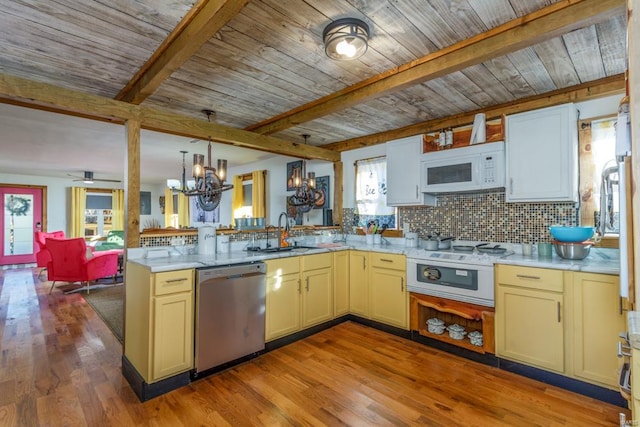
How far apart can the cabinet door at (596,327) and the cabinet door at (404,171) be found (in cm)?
160

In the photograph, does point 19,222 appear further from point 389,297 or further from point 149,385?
point 389,297

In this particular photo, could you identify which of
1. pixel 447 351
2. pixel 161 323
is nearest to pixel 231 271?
pixel 161 323

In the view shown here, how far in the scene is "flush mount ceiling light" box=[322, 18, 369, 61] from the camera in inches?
67.0

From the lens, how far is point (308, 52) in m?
2.03

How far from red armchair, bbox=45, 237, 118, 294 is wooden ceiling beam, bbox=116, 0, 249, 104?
12.1ft

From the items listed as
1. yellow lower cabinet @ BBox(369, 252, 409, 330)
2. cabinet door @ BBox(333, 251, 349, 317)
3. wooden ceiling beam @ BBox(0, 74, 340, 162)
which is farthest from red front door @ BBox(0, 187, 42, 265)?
yellow lower cabinet @ BBox(369, 252, 409, 330)

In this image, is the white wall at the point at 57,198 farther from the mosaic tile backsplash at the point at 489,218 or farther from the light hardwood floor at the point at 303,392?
the mosaic tile backsplash at the point at 489,218

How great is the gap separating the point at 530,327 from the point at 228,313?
7.87 ft

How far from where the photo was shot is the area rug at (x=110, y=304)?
11.7 feet

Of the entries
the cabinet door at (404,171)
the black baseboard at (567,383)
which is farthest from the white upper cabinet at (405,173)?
the black baseboard at (567,383)

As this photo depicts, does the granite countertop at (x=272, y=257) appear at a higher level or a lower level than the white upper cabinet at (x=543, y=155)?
lower

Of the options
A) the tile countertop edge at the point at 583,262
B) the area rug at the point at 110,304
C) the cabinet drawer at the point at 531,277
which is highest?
the tile countertop edge at the point at 583,262

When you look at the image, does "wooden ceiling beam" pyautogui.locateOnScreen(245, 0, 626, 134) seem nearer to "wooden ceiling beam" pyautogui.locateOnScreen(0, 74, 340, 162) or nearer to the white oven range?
"wooden ceiling beam" pyautogui.locateOnScreen(0, 74, 340, 162)

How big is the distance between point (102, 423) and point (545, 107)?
4156mm
